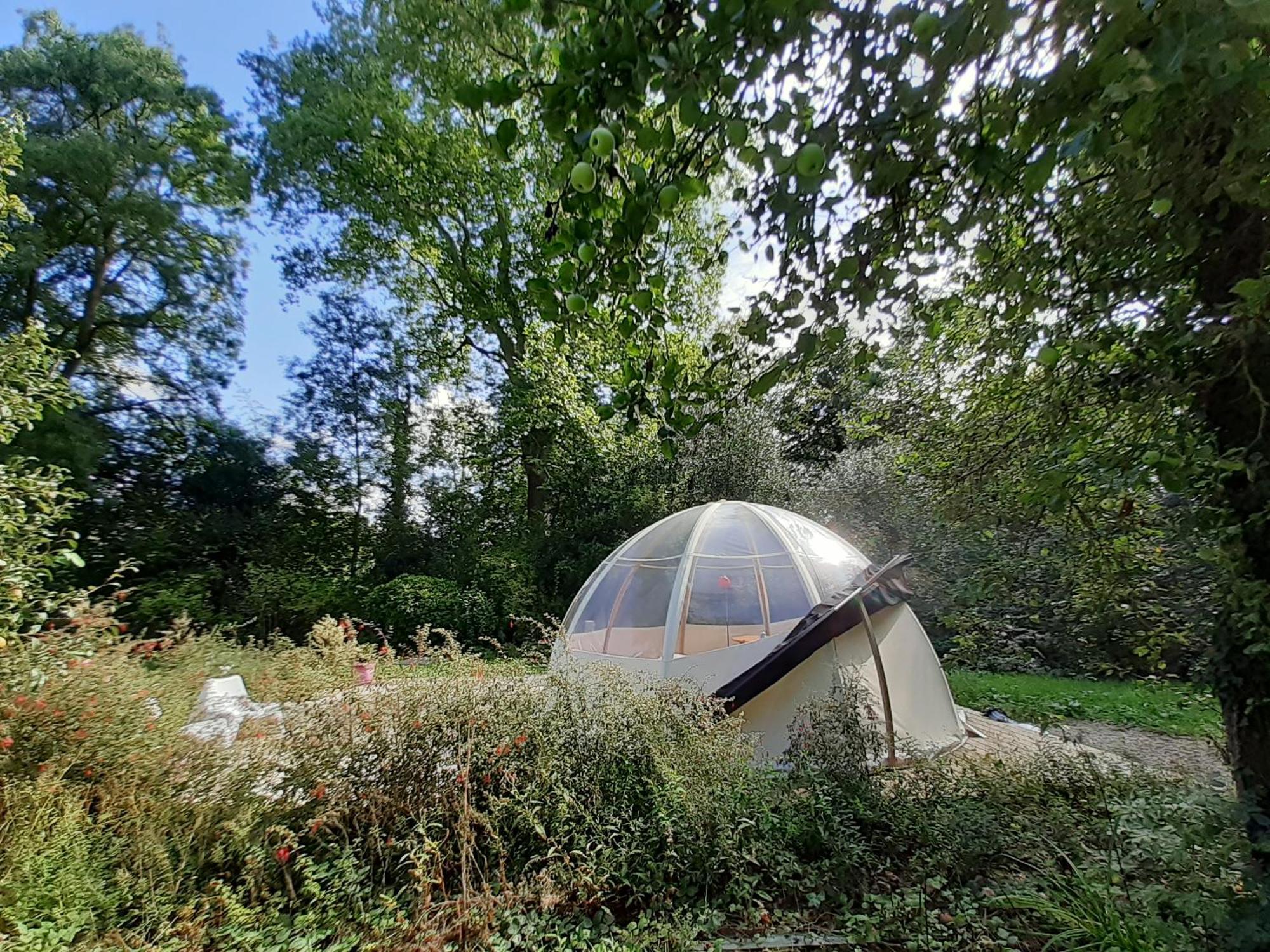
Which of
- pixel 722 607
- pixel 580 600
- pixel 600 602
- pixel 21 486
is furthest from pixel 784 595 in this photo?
pixel 21 486

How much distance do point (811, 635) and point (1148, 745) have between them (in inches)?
146

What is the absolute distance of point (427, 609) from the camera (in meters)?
9.41

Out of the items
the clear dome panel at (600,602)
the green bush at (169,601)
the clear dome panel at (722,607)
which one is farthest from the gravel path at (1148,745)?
the green bush at (169,601)

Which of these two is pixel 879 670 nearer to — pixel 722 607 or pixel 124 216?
pixel 722 607

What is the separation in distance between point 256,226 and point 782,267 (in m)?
12.4

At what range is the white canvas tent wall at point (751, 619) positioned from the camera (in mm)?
4188

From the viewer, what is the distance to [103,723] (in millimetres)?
2459

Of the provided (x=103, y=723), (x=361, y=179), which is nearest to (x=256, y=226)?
(x=361, y=179)

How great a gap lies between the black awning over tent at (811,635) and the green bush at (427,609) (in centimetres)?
630

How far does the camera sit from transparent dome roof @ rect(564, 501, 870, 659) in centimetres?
467

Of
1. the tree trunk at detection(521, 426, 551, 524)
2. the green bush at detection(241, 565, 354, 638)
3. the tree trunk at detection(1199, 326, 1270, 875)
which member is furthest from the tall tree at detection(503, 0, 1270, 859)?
the green bush at detection(241, 565, 354, 638)

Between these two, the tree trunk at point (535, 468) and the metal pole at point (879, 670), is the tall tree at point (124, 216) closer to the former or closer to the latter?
the tree trunk at point (535, 468)

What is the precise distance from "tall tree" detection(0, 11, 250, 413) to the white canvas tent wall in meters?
8.60

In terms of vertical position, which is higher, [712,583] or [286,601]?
[286,601]
